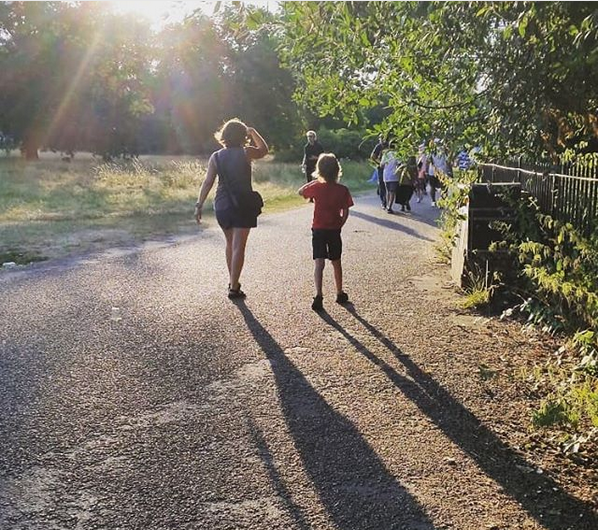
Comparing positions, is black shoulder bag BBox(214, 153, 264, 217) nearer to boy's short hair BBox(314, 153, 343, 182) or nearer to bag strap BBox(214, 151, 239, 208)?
bag strap BBox(214, 151, 239, 208)

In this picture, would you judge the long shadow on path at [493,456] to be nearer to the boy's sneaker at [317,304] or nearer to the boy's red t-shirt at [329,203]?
the boy's sneaker at [317,304]

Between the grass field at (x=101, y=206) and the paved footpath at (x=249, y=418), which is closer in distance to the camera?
the paved footpath at (x=249, y=418)

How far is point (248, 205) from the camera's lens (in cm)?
734

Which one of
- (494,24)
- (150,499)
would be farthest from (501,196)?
(150,499)

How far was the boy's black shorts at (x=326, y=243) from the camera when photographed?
7.06 meters

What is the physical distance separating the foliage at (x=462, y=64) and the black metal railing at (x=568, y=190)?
1.49m

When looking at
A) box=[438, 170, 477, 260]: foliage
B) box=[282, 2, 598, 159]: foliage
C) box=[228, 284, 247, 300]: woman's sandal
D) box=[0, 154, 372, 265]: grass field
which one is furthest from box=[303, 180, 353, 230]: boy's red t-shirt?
box=[0, 154, 372, 265]: grass field

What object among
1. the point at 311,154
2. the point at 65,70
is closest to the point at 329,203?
the point at 311,154

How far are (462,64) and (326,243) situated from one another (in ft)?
11.1

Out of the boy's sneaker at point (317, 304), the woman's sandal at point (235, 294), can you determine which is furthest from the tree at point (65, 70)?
the boy's sneaker at point (317, 304)

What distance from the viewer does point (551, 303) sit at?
20.6ft

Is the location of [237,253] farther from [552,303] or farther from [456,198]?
[552,303]

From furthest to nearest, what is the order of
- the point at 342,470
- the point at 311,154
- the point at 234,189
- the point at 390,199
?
the point at 390,199 → the point at 311,154 → the point at 234,189 → the point at 342,470

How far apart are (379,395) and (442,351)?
47.5 inches
